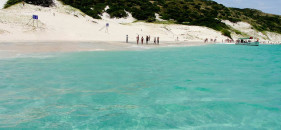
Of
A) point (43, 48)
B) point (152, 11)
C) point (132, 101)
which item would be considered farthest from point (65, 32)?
point (152, 11)

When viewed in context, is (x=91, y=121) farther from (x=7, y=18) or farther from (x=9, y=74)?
(x=7, y=18)

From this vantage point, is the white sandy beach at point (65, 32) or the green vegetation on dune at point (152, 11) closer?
the white sandy beach at point (65, 32)

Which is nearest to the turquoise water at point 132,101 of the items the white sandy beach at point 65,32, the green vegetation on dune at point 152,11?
the white sandy beach at point 65,32

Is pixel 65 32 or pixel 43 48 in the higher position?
pixel 65 32

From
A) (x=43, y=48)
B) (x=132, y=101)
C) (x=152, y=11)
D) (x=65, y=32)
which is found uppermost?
(x=152, y=11)

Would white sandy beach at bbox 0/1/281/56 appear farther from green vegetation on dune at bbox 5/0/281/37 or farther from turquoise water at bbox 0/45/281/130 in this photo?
turquoise water at bbox 0/45/281/130


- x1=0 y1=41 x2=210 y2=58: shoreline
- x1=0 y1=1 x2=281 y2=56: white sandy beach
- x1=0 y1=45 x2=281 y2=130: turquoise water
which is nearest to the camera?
x1=0 y1=45 x2=281 y2=130: turquoise water

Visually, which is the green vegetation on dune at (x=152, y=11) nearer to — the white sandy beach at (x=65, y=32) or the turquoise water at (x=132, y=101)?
the white sandy beach at (x=65, y=32)

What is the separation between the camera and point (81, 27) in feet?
164

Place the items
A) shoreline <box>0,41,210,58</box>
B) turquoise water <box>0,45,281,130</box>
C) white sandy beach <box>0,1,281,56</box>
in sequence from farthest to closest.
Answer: white sandy beach <box>0,1,281,56</box>
shoreline <box>0,41,210,58</box>
turquoise water <box>0,45,281,130</box>

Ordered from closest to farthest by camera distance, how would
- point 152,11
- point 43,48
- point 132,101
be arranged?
point 132,101 < point 43,48 < point 152,11

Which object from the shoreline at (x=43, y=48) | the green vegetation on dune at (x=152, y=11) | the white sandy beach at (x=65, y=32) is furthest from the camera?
the green vegetation on dune at (x=152, y=11)

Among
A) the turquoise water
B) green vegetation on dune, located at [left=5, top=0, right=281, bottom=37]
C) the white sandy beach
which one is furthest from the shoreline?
green vegetation on dune, located at [left=5, top=0, right=281, bottom=37]

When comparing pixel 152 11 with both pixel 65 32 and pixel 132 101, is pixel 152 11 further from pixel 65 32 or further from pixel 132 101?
Result: pixel 132 101
